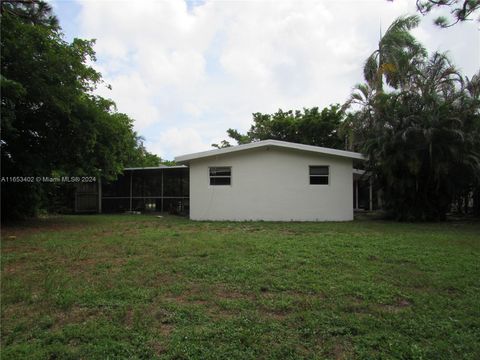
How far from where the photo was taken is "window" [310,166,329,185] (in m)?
13.1

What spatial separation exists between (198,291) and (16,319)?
1.85 meters

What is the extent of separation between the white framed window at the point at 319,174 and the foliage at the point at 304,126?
9578mm

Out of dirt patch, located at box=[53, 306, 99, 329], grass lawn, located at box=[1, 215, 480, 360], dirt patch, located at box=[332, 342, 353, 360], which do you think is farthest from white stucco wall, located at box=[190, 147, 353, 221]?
dirt patch, located at box=[332, 342, 353, 360]

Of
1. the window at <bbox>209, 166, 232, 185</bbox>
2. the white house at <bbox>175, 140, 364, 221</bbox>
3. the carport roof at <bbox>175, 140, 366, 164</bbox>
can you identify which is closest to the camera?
the carport roof at <bbox>175, 140, 366, 164</bbox>

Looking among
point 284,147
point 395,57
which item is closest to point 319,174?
point 284,147

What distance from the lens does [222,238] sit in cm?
784

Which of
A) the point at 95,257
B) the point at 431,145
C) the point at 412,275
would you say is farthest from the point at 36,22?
the point at 431,145

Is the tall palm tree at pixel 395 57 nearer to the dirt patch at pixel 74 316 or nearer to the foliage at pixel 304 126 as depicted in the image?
the foliage at pixel 304 126

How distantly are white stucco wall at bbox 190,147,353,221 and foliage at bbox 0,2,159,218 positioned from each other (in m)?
4.17

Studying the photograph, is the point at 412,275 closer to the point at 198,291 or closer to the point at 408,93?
the point at 198,291

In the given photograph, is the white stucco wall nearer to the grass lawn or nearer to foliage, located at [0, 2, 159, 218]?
foliage, located at [0, 2, 159, 218]

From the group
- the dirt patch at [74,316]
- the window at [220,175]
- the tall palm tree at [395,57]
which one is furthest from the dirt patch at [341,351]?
the tall palm tree at [395,57]

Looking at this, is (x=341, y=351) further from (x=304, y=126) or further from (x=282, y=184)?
(x=304, y=126)

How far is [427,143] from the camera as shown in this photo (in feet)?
37.9
